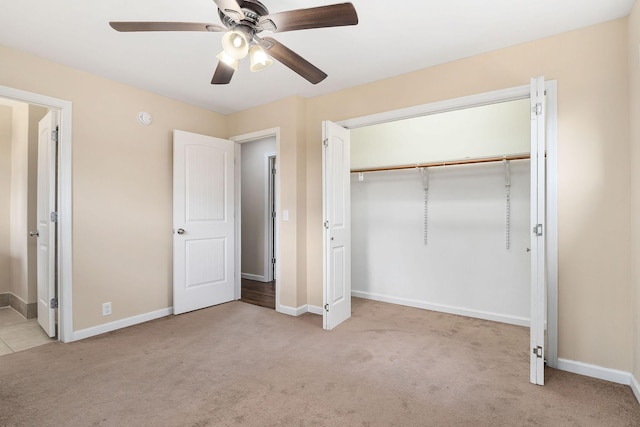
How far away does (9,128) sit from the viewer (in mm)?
3697

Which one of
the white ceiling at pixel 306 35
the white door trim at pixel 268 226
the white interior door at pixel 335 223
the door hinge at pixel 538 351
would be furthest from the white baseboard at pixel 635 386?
the white door trim at pixel 268 226

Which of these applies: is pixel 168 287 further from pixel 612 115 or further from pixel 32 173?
pixel 612 115

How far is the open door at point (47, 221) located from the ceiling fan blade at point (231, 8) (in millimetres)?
2258

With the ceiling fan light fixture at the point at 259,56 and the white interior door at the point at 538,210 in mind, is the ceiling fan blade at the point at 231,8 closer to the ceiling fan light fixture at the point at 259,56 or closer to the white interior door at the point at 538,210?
the ceiling fan light fixture at the point at 259,56

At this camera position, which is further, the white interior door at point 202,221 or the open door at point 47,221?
the white interior door at point 202,221

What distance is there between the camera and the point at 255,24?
1.70m

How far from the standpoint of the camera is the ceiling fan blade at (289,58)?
182cm

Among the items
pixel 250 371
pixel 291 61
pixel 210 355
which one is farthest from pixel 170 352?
pixel 291 61

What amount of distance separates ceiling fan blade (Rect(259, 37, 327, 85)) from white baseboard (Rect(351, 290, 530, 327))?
281 cm

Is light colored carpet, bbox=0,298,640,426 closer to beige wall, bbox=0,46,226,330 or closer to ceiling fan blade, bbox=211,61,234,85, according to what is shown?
beige wall, bbox=0,46,226,330

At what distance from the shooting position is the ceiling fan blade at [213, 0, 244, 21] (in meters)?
1.47

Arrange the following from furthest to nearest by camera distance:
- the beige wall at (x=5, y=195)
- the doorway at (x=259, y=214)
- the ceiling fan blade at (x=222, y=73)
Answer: the doorway at (x=259, y=214), the beige wall at (x=5, y=195), the ceiling fan blade at (x=222, y=73)

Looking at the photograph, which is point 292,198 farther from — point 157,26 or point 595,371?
point 595,371

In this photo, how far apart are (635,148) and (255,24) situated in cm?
243
